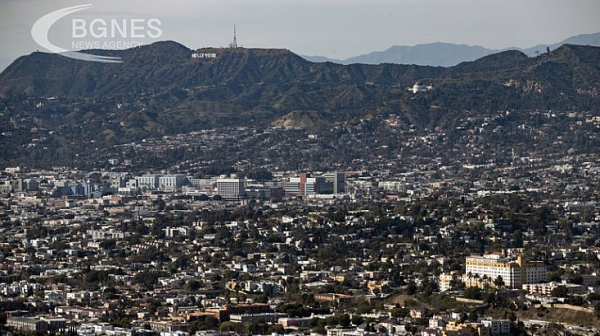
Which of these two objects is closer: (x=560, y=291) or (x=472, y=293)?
(x=560, y=291)

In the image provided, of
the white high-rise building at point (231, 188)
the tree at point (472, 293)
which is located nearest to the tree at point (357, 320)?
the tree at point (472, 293)

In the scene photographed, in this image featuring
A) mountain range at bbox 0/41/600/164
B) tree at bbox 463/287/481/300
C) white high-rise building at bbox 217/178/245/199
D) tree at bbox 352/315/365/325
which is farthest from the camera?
mountain range at bbox 0/41/600/164

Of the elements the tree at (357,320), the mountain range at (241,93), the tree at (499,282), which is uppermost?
the mountain range at (241,93)

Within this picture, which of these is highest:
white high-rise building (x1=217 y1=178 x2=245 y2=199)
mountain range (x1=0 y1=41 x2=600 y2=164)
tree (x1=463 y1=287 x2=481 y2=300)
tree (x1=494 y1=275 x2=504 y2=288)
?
mountain range (x1=0 y1=41 x2=600 y2=164)

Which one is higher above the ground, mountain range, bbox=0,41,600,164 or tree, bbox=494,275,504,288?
mountain range, bbox=0,41,600,164

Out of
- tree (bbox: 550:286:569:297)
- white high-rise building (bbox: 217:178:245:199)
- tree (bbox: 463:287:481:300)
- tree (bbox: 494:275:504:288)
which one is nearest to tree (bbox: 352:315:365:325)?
tree (bbox: 463:287:481:300)

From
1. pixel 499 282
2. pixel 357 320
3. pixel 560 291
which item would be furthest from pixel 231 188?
pixel 357 320

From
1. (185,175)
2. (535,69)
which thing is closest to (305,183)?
(185,175)

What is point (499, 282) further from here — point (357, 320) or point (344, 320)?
point (344, 320)

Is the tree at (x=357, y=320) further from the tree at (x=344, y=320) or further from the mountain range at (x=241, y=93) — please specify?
the mountain range at (x=241, y=93)

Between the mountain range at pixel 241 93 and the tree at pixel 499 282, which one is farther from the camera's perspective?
the mountain range at pixel 241 93

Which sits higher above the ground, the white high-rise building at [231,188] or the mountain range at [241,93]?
the mountain range at [241,93]

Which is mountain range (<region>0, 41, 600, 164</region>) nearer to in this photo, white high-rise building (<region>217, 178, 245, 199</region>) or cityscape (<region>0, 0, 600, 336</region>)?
cityscape (<region>0, 0, 600, 336</region>)
